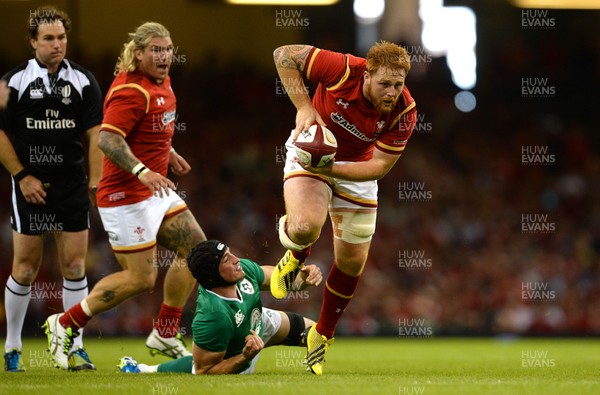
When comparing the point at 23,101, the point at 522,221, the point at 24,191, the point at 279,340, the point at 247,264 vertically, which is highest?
the point at 23,101

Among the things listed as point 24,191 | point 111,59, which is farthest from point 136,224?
point 111,59

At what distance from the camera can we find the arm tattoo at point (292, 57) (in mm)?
7125

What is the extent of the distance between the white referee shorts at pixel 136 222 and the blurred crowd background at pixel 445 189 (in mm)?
7051

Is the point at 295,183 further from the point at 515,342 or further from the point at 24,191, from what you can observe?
the point at 515,342

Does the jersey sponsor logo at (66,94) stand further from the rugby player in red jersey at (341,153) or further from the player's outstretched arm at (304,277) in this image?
the player's outstretched arm at (304,277)

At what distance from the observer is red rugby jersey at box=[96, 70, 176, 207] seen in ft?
24.5

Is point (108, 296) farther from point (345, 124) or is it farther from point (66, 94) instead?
point (345, 124)

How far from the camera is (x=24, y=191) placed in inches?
298

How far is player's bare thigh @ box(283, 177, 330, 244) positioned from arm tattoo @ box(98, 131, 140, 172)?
44.5 inches

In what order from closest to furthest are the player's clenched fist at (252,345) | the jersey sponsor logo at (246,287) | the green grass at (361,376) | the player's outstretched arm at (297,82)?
the green grass at (361,376), the player's clenched fist at (252,345), the player's outstretched arm at (297,82), the jersey sponsor logo at (246,287)

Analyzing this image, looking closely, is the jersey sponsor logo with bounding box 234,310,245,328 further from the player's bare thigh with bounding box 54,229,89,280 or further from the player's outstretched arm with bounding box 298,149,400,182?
the player's bare thigh with bounding box 54,229,89,280

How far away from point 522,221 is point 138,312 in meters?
6.40


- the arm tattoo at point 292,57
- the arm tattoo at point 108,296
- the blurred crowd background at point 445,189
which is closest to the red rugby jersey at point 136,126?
the arm tattoo at point 108,296

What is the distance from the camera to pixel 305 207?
23.5 ft
